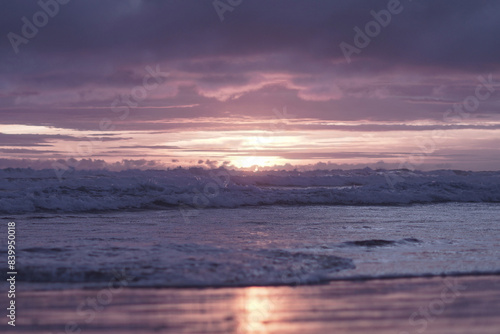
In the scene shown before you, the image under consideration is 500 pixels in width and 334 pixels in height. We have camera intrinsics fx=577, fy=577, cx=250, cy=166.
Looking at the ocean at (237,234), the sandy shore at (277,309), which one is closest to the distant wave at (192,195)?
the ocean at (237,234)

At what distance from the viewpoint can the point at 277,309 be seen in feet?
22.1

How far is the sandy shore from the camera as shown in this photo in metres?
6.01

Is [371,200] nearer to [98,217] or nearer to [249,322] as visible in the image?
[98,217]

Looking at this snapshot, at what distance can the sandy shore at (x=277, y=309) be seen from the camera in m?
6.01

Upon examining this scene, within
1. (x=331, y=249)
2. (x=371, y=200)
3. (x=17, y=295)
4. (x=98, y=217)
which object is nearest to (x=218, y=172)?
(x=371, y=200)

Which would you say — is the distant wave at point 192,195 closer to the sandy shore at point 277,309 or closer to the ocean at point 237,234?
the ocean at point 237,234

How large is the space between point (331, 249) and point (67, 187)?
15053 millimetres

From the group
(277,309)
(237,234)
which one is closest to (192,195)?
(237,234)

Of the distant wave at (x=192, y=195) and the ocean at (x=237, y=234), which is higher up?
the distant wave at (x=192, y=195)

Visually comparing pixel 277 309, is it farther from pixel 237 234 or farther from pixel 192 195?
pixel 192 195

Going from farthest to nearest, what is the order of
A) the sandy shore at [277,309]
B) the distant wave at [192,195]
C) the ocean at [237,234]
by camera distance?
1. the distant wave at [192,195]
2. the ocean at [237,234]
3. the sandy shore at [277,309]

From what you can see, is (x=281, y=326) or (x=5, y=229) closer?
(x=281, y=326)

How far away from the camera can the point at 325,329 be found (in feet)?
19.4

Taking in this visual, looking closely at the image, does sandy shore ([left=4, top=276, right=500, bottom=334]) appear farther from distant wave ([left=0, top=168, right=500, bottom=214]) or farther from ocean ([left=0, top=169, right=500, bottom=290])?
distant wave ([left=0, top=168, right=500, bottom=214])
